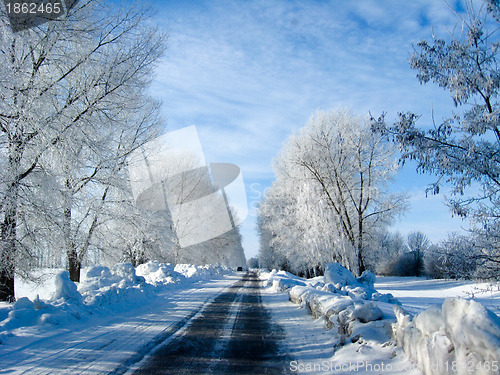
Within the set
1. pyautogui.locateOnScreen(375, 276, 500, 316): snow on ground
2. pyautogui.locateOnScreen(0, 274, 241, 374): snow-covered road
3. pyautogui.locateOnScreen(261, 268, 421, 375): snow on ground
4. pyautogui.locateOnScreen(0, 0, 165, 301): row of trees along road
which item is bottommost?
pyautogui.locateOnScreen(375, 276, 500, 316): snow on ground

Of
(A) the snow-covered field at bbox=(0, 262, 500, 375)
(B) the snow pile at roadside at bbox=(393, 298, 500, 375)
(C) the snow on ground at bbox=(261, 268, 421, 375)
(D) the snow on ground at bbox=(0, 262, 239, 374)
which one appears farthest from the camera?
(D) the snow on ground at bbox=(0, 262, 239, 374)

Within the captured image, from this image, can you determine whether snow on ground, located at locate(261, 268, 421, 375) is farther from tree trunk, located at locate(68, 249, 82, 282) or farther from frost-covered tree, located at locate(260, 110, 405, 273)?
frost-covered tree, located at locate(260, 110, 405, 273)

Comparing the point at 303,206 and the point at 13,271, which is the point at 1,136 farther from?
the point at 303,206

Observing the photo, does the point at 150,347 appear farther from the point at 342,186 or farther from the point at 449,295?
the point at 342,186

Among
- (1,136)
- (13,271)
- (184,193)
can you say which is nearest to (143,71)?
(1,136)

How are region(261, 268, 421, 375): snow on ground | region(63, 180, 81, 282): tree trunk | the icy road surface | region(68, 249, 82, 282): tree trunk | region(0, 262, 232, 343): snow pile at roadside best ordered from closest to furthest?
region(261, 268, 421, 375): snow on ground
the icy road surface
region(0, 262, 232, 343): snow pile at roadside
region(63, 180, 81, 282): tree trunk
region(68, 249, 82, 282): tree trunk

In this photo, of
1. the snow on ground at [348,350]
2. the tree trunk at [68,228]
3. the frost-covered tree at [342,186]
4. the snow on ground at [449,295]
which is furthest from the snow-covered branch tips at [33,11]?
the frost-covered tree at [342,186]

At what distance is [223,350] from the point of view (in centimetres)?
548

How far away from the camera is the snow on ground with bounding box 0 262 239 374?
468 cm

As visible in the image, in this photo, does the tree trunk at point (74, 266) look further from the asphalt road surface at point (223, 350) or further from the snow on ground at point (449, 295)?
the snow on ground at point (449, 295)

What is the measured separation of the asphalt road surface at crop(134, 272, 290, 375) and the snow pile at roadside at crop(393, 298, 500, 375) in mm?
1827

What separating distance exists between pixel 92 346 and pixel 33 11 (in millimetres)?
6676

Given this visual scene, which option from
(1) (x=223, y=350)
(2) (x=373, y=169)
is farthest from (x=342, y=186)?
(1) (x=223, y=350)

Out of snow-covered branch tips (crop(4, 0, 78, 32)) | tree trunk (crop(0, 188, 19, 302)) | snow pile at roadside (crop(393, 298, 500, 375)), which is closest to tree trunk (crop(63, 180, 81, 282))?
tree trunk (crop(0, 188, 19, 302))
